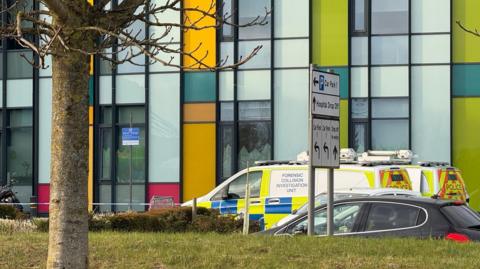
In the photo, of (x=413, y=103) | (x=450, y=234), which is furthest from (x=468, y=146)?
(x=450, y=234)

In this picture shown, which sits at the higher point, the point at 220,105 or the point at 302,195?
the point at 220,105

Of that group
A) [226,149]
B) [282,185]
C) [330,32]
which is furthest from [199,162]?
[282,185]

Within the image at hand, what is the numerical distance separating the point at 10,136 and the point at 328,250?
20.0m

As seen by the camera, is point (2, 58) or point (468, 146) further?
point (2, 58)

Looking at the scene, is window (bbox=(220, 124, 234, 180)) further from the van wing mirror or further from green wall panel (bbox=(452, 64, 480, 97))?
the van wing mirror

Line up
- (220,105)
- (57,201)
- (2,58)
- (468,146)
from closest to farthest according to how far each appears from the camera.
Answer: (57,201)
(468,146)
(220,105)
(2,58)

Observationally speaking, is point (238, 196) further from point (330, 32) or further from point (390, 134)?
point (330, 32)

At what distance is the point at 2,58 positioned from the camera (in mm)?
26391

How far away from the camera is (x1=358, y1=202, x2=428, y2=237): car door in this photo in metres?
10.4

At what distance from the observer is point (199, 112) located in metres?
24.7

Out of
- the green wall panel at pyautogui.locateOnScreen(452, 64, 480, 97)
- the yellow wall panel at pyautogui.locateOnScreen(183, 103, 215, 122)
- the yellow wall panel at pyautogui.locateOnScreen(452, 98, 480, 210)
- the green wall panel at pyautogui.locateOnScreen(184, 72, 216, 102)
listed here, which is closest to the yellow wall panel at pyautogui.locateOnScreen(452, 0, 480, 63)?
the green wall panel at pyautogui.locateOnScreen(452, 64, 480, 97)

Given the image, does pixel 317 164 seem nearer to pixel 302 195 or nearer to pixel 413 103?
pixel 302 195

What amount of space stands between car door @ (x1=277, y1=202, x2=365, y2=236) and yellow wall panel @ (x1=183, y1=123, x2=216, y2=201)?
522 inches

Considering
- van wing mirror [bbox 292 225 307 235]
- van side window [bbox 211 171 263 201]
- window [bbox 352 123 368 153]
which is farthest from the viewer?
window [bbox 352 123 368 153]
